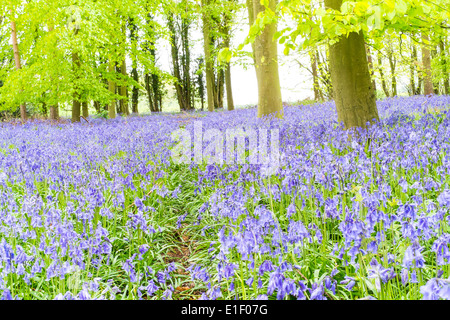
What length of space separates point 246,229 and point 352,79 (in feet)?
16.1

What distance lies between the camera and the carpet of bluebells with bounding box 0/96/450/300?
5.85 feet

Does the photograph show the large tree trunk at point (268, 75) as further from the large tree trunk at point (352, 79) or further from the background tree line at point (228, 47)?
the large tree trunk at point (352, 79)

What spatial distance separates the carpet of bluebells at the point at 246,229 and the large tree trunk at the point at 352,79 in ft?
1.63

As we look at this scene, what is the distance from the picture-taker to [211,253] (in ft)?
9.91

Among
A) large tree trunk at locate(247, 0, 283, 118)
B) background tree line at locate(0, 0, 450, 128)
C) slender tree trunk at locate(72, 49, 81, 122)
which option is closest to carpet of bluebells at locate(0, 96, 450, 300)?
background tree line at locate(0, 0, 450, 128)

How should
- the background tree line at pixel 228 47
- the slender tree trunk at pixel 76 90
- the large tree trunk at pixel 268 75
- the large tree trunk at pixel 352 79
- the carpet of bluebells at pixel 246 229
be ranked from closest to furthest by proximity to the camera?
1. the carpet of bluebells at pixel 246 229
2. the background tree line at pixel 228 47
3. the large tree trunk at pixel 352 79
4. the large tree trunk at pixel 268 75
5. the slender tree trunk at pixel 76 90

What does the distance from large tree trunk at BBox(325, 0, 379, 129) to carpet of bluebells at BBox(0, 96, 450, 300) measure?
0.50 metres

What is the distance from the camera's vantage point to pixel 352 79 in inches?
237

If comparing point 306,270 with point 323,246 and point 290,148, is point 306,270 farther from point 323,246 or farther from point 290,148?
point 290,148

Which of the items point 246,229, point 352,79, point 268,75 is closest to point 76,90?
point 268,75

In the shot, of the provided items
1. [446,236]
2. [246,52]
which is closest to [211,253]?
[446,236]

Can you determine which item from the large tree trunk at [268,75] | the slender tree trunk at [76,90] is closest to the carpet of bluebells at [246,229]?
the large tree trunk at [268,75]

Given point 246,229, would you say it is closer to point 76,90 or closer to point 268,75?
point 268,75

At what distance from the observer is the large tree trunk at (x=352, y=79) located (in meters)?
5.99
